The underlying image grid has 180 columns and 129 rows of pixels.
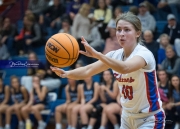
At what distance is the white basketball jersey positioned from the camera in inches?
174

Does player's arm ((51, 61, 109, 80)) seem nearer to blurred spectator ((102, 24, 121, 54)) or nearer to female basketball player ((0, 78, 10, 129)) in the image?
blurred spectator ((102, 24, 121, 54))

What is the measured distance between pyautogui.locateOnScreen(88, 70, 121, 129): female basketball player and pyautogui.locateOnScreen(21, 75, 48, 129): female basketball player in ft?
4.93

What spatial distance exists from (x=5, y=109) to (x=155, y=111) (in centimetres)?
674

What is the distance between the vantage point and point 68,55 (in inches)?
181

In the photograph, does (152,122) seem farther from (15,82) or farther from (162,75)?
(15,82)

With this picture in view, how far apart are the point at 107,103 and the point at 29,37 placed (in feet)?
13.5

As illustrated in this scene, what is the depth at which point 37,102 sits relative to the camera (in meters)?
10.3

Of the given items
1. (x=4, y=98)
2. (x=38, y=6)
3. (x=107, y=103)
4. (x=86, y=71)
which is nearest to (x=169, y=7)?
(x=107, y=103)

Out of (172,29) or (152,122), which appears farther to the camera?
(172,29)

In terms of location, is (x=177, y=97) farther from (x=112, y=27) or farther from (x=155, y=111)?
(x=155, y=111)

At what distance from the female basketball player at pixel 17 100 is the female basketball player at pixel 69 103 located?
1044mm

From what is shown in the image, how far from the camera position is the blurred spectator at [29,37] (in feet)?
40.4

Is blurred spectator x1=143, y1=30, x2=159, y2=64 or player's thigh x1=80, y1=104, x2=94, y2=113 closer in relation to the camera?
player's thigh x1=80, y1=104, x2=94, y2=113

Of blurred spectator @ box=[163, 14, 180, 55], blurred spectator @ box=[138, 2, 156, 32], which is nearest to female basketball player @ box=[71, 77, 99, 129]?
blurred spectator @ box=[138, 2, 156, 32]
